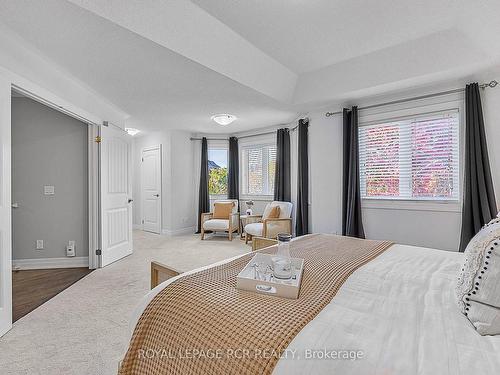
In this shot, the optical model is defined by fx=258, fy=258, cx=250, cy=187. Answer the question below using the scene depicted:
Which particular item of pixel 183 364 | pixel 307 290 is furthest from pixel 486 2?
pixel 183 364

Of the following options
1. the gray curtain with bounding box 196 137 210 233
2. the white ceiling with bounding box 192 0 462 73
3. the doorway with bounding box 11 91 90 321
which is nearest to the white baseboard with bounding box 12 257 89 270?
the doorway with bounding box 11 91 90 321

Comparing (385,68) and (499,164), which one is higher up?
(385,68)

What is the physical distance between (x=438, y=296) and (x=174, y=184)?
542 centimetres

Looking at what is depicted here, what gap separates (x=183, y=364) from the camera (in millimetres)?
849

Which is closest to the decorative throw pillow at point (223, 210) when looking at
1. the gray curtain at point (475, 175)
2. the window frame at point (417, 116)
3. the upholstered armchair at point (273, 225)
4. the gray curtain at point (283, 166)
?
the upholstered armchair at point (273, 225)

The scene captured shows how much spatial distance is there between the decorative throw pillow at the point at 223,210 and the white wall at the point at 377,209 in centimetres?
198

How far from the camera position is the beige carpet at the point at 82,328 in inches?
63.0

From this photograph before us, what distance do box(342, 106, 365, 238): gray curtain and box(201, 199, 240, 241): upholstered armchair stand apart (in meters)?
2.31

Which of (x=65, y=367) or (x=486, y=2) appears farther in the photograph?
(x=486, y=2)

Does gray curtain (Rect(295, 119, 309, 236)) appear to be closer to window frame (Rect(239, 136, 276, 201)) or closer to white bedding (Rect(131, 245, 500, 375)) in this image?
window frame (Rect(239, 136, 276, 201))

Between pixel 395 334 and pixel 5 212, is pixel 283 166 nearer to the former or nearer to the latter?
pixel 5 212

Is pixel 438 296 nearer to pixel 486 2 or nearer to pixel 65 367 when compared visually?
pixel 65 367

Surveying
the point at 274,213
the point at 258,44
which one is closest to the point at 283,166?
the point at 274,213

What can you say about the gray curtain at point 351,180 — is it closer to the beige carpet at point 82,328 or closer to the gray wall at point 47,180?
the beige carpet at point 82,328
